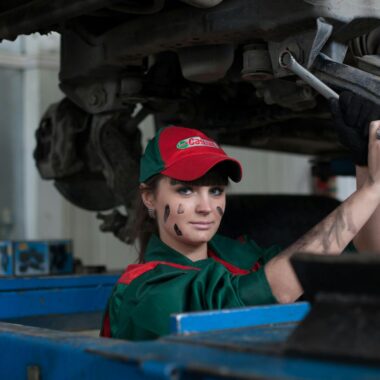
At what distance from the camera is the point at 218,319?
1146 millimetres

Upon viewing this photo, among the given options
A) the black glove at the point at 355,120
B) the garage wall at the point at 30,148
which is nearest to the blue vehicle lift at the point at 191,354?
the black glove at the point at 355,120

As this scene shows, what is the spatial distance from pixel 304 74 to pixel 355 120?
0.74 feet

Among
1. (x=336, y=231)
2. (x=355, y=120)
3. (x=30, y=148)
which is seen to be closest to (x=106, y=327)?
(x=336, y=231)

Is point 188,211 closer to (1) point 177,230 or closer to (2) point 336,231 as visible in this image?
(1) point 177,230

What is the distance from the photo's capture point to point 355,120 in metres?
1.53

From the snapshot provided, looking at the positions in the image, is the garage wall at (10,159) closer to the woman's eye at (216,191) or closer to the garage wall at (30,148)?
the garage wall at (30,148)

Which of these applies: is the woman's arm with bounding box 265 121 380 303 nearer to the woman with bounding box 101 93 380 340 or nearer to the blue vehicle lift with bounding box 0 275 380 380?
the woman with bounding box 101 93 380 340

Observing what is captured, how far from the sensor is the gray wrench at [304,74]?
1628mm

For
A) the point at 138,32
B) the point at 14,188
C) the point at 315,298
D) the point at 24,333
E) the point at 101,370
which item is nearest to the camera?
the point at 315,298

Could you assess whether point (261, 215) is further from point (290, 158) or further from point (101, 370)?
point (290, 158)

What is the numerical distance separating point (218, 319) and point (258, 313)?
9 cm

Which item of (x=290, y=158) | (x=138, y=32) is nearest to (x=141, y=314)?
(x=138, y=32)

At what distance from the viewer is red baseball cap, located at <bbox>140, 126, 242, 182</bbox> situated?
1622 millimetres

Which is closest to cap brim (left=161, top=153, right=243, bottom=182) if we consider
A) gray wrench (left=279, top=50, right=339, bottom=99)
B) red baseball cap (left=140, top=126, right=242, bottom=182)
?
red baseball cap (left=140, top=126, right=242, bottom=182)
